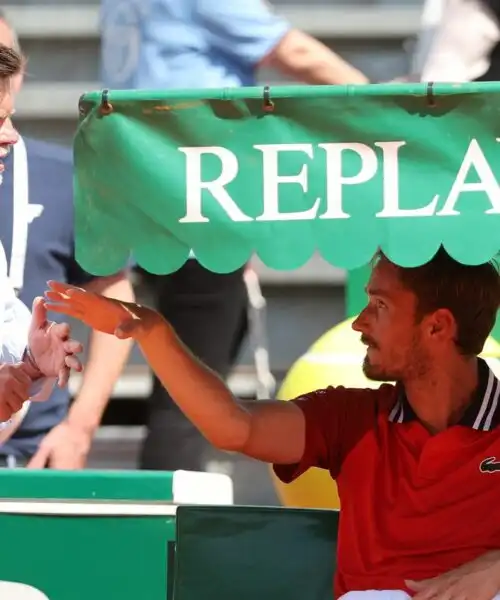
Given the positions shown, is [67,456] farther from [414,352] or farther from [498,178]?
[498,178]

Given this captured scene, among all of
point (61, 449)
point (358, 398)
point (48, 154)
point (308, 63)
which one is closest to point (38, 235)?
point (48, 154)

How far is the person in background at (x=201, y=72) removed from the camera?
4.11 m

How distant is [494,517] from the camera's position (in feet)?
9.37

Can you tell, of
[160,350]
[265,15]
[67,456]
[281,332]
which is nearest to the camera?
[160,350]

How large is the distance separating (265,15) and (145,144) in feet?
5.50

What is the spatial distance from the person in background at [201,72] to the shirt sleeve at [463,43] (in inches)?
10.1

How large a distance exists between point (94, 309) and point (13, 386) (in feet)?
1.08

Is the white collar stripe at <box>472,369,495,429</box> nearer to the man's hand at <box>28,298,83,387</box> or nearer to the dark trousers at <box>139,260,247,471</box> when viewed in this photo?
the man's hand at <box>28,298,83,387</box>

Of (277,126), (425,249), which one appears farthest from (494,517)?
(277,126)

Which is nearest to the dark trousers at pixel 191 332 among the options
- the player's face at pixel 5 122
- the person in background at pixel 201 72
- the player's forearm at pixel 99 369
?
the person in background at pixel 201 72

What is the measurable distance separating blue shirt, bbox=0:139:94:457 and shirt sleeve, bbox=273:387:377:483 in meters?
1.00

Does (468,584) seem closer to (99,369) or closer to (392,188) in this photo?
(392,188)

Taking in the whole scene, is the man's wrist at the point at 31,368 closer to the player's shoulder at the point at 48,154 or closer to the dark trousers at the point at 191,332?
the player's shoulder at the point at 48,154

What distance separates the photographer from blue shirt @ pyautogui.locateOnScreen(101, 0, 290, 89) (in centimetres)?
408
